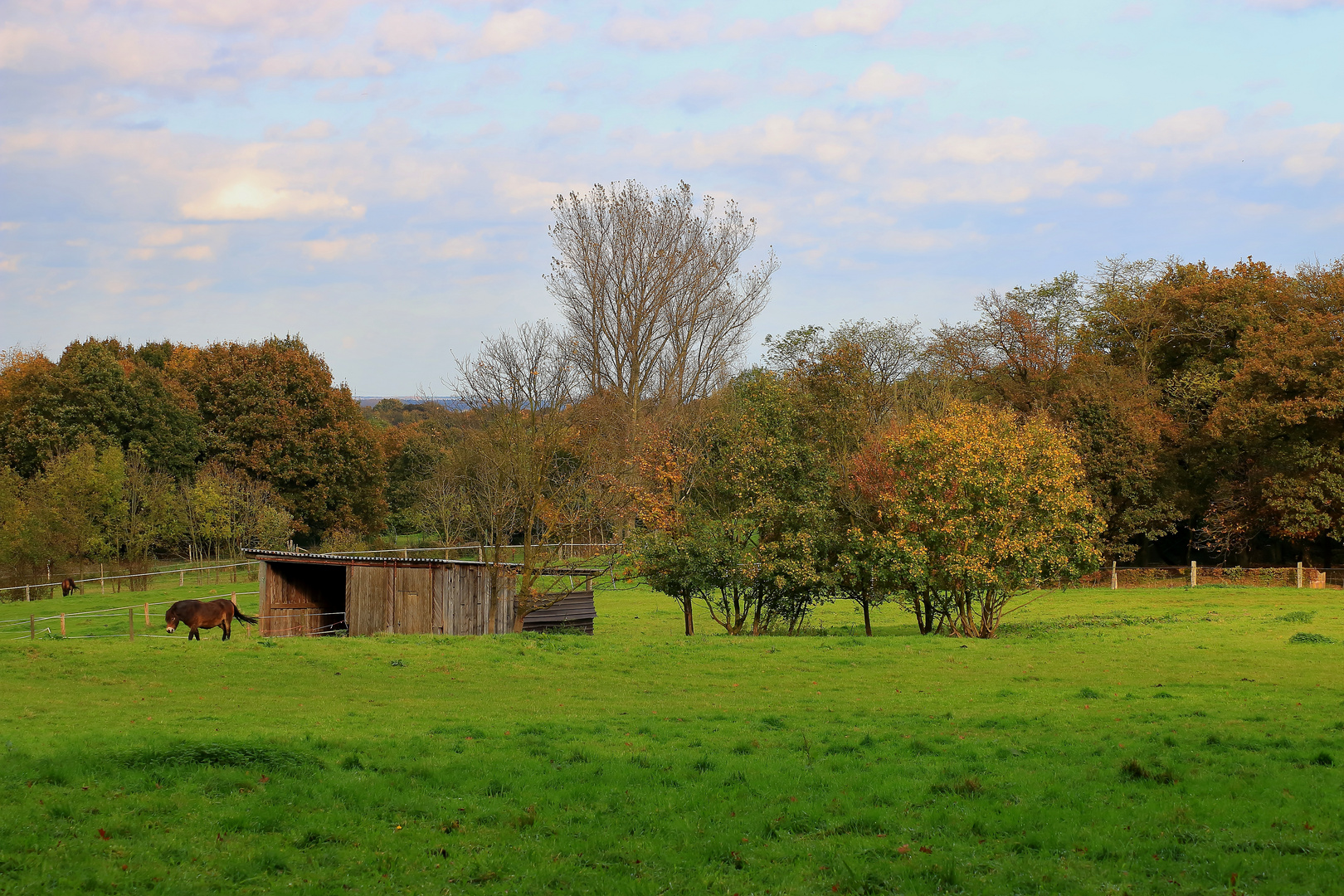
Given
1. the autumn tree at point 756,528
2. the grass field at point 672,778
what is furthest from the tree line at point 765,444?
the grass field at point 672,778

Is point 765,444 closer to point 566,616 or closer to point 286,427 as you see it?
point 566,616

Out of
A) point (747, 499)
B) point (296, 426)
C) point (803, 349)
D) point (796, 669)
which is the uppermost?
point (803, 349)

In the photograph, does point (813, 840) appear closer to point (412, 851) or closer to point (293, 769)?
point (412, 851)

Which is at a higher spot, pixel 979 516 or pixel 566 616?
pixel 979 516

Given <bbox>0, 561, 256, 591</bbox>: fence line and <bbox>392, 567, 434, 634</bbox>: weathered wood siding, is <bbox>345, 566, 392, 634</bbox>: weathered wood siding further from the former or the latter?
<bbox>0, 561, 256, 591</bbox>: fence line

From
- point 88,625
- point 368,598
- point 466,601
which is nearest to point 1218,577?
point 466,601

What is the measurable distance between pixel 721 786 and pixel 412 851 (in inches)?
137

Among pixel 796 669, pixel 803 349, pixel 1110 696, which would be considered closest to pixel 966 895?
pixel 1110 696

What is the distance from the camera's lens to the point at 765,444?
26.6m

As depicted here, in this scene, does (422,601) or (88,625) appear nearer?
(422,601)

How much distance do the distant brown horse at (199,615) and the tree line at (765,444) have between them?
7.81 m

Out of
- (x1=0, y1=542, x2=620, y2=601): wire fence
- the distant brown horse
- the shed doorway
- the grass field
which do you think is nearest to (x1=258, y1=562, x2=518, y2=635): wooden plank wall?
the shed doorway

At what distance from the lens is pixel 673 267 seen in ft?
180

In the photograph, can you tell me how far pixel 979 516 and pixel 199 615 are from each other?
71.1 ft
